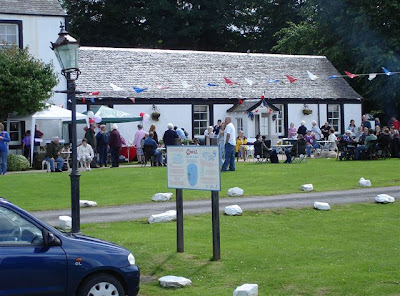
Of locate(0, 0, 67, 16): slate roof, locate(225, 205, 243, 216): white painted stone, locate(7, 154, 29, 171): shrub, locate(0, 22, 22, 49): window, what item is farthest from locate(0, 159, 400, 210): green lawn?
locate(0, 0, 67, 16): slate roof

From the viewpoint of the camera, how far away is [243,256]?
12742 millimetres

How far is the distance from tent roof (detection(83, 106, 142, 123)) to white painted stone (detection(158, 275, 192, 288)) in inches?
992

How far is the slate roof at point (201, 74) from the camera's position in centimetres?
4150

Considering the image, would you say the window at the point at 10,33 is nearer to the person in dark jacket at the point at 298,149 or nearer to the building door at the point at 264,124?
the person in dark jacket at the point at 298,149

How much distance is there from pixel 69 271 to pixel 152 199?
445 inches

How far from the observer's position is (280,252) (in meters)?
13.0

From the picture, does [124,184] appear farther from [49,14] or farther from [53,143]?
[49,14]

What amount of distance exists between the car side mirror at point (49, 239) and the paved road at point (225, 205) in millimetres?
7495

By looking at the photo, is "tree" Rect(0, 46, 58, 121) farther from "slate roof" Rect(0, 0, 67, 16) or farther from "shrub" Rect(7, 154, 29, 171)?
"slate roof" Rect(0, 0, 67, 16)

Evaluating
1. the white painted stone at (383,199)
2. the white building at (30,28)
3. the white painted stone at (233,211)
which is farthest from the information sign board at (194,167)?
the white building at (30,28)

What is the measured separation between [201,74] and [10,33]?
39.8ft

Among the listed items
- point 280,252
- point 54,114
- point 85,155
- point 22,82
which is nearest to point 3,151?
point 85,155

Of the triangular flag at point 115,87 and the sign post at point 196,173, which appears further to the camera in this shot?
the triangular flag at point 115,87

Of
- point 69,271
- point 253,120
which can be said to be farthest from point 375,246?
point 253,120
